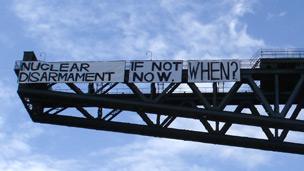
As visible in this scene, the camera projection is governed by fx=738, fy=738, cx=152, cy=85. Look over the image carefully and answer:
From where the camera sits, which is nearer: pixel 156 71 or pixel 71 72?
pixel 156 71

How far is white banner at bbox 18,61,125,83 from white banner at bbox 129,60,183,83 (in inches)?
23.8

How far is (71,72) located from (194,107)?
6000 mm

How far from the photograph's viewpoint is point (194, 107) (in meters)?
32.7

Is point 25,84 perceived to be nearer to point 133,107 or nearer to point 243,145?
point 133,107

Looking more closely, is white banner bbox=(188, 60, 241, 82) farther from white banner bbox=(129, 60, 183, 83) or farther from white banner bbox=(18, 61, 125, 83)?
white banner bbox=(18, 61, 125, 83)

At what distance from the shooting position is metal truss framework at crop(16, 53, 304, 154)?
105 ft

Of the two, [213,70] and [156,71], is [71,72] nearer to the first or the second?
[156,71]

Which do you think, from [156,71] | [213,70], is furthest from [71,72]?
[213,70]

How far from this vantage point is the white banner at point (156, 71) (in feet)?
110

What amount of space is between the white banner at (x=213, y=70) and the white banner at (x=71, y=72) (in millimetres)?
3254

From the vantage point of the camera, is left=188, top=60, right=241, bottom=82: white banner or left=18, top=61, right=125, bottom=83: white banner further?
left=18, top=61, right=125, bottom=83: white banner

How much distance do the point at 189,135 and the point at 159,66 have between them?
3.45 meters

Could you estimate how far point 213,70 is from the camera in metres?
33.5

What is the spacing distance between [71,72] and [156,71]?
13.0 ft
